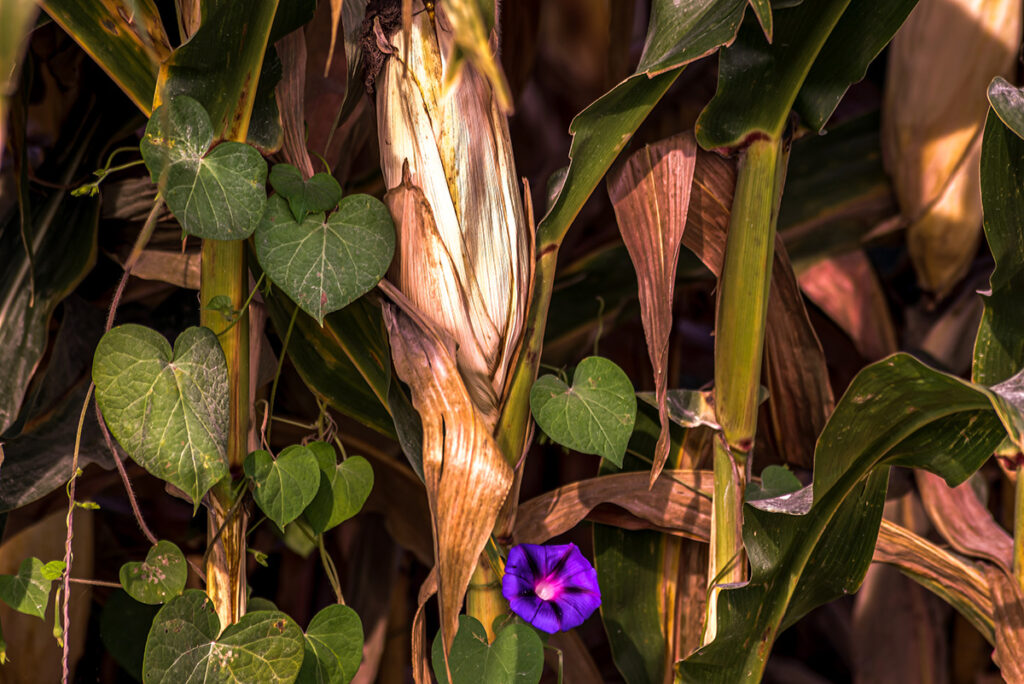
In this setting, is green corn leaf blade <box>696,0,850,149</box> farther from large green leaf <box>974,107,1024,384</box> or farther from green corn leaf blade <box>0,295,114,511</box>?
green corn leaf blade <box>0,295,114,511</box>

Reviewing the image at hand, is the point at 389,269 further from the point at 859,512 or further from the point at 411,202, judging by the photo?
the point at 859,512

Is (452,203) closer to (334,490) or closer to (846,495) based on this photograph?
(334,490)

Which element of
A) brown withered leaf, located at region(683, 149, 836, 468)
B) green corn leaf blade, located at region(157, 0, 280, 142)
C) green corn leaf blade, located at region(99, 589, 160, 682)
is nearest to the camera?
green corn leaf blade, located at region(157, 0, 280, 142)

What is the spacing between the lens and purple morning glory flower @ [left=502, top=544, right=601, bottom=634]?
1.43 ft

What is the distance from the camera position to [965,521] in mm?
615

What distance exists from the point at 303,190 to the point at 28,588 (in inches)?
10.0

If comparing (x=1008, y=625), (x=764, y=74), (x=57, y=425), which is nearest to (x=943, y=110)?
(x=764, y=74)

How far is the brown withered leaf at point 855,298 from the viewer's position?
0.72 metres

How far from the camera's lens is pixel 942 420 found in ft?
1.47

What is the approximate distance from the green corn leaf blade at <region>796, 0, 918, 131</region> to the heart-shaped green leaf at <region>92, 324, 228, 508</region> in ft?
1.22

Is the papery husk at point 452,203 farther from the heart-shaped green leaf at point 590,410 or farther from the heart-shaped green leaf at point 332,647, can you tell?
the heart-shaped green leaf at point 332,647

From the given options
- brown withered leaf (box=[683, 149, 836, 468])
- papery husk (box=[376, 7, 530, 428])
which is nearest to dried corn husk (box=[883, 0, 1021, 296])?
brown withered leaf (box=[683, 149, 836, 468])

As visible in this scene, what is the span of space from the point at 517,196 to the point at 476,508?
0.17 m

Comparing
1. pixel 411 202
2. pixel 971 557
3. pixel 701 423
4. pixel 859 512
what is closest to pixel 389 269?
pixel 411 202
